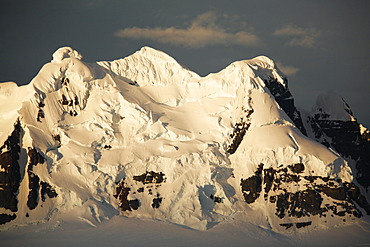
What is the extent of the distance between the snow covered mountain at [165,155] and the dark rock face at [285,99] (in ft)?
3.15

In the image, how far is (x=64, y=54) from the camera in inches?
6781

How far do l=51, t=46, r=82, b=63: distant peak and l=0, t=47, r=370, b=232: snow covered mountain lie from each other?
37cm

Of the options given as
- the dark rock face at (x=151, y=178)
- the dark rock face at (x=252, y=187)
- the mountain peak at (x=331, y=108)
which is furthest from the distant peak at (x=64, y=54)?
the mountain peak at (x=331, y=108)

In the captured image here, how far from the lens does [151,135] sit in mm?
160375

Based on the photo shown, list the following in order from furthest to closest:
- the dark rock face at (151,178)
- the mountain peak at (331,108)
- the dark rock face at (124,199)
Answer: the mountain peak at (331,108), the dark rock face at (151,178), the dark rock face at (124,199)

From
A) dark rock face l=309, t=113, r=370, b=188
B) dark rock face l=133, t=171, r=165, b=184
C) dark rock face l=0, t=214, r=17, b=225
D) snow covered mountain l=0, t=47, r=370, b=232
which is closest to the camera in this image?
dark rock face l=0, t=214, r=17, b=225

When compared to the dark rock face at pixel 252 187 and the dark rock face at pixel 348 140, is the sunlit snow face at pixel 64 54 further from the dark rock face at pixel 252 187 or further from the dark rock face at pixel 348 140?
the dark rock face at pixel 348 140

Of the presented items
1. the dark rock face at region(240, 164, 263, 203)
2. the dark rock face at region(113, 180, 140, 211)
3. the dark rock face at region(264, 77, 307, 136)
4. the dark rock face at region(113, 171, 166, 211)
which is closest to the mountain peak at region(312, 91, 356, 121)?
the dark rock face at region(264, 77, 307, 136)

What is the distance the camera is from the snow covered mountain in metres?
150

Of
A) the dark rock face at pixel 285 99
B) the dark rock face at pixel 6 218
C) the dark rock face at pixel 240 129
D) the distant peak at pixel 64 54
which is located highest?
the distant peak at pixel 64 54

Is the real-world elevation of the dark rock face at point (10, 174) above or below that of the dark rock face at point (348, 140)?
below

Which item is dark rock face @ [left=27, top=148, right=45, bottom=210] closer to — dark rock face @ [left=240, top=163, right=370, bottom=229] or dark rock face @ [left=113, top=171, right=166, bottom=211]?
dark rock face @ [left=113, top=171, right=166, bottom=211]

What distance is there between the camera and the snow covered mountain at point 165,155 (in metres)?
150

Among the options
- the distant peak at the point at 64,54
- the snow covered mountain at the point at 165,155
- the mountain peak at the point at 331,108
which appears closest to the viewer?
the snow covered mountain at the point at 165,155
